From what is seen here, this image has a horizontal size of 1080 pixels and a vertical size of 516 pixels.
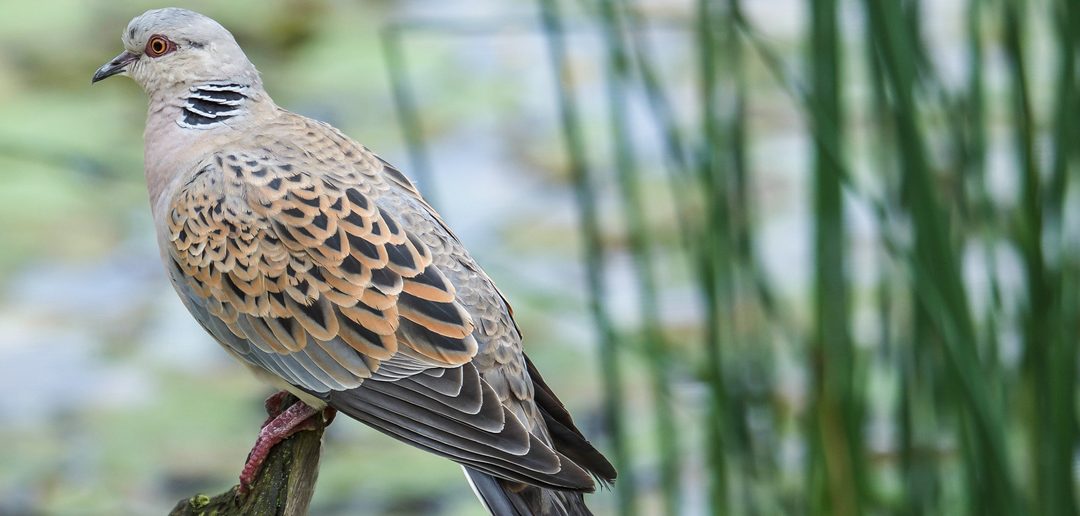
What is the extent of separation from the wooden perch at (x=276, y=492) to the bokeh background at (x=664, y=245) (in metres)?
0.61

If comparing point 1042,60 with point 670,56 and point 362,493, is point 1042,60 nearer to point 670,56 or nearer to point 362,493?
point 670,56

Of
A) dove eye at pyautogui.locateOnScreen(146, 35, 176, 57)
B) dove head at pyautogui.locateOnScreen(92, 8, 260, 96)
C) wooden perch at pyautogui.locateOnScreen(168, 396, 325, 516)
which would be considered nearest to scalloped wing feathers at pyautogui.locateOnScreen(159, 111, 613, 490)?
wooden perch at pyautogui.locateOnScreen(168, 396, 325, 516)

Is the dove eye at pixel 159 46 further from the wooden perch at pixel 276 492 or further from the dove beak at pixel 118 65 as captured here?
the wooden perch at pixel 276 492

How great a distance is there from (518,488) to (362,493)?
199 centimetres

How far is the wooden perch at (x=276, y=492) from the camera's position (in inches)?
103

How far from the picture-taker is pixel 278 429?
8.91 feet

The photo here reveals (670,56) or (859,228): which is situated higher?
(670,56)

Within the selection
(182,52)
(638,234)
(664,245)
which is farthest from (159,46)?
(664,245)

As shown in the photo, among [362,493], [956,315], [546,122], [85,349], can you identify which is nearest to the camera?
[956,315]

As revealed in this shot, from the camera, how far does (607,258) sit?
5.59 meters

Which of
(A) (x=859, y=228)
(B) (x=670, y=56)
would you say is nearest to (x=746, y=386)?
(A) (x=859, y=228)

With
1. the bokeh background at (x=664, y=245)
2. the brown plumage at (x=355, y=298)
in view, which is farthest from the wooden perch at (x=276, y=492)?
the bokeh background at (x=664, y=245)

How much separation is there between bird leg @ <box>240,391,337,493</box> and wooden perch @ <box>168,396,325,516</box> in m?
0.02

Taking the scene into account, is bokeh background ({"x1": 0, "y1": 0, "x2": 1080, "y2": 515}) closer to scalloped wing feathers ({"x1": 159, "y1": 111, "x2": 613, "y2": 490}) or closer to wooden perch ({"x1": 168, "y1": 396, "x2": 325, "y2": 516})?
scalloped wing feathers ({"x1": 159, "y1": 111, "x2": 613, "y2": 490})
